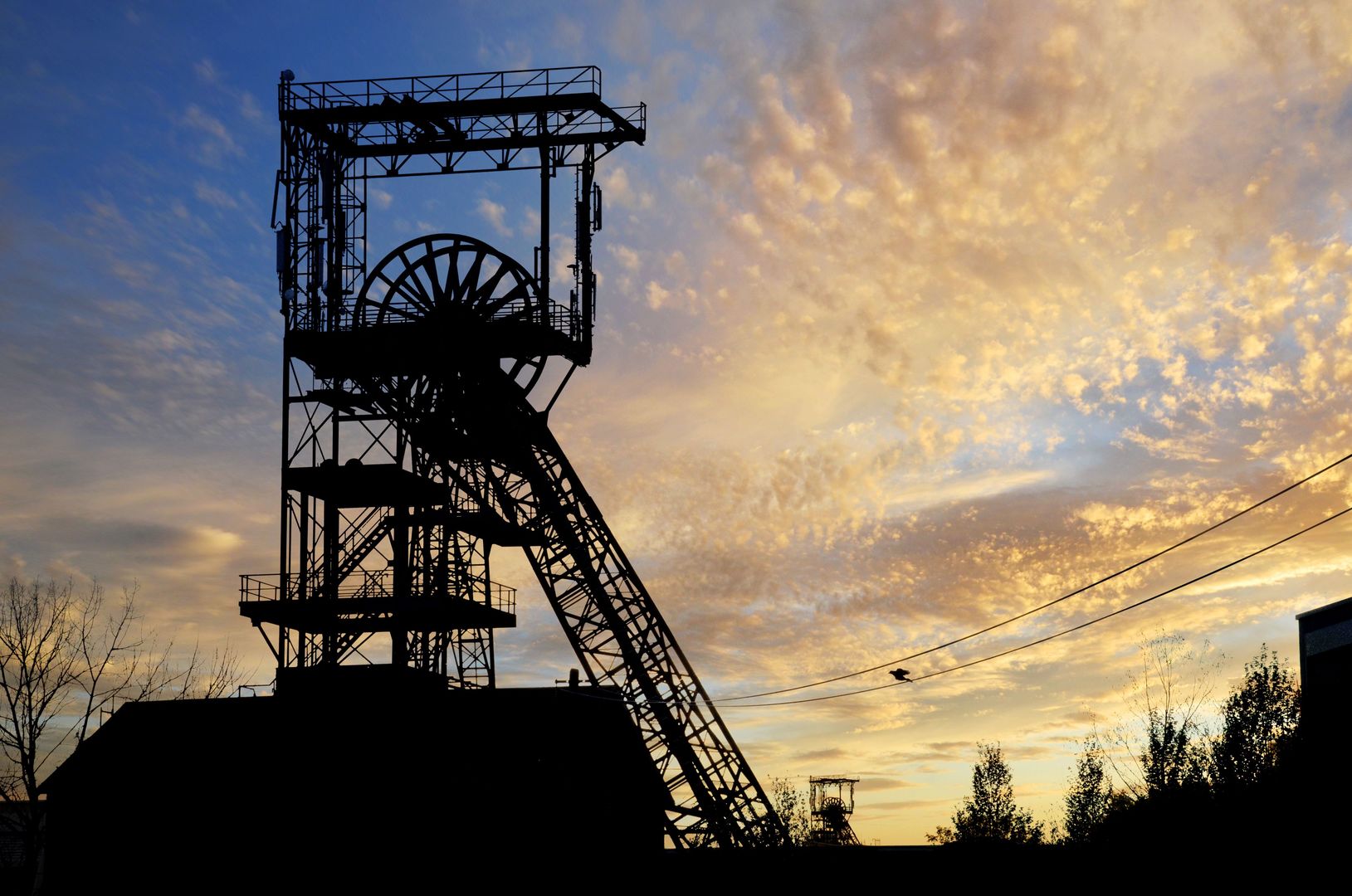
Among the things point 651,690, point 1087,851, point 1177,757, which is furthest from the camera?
point 1177,757

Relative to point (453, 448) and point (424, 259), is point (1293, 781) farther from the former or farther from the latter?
point (424, 259)

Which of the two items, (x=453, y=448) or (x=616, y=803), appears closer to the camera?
(x=616, y=803)

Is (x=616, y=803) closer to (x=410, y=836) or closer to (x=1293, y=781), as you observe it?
(x=410, y=836)

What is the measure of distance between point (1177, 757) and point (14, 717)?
45799mm

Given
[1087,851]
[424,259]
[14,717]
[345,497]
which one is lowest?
[1087,851]

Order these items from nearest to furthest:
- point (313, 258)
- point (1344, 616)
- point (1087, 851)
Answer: point (1087, 851) < point (313, 258) < point (1344, 616)

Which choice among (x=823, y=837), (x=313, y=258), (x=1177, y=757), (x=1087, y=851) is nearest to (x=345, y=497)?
(x=313, y=258)

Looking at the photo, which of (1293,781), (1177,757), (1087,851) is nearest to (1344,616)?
(1293,781)

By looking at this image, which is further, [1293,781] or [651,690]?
[1293,781]

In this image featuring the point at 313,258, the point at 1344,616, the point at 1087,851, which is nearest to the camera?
the point at 1087,851

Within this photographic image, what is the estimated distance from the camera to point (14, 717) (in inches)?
1426

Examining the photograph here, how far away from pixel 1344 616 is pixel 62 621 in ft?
141

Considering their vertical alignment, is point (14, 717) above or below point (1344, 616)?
below

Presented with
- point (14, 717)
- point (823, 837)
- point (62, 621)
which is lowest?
point (823, 837)
